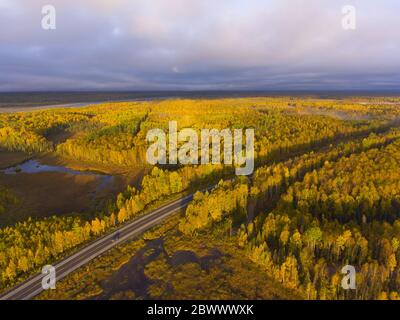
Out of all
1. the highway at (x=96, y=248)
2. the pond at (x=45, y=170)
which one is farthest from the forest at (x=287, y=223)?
the pond at (x=45, y=170)

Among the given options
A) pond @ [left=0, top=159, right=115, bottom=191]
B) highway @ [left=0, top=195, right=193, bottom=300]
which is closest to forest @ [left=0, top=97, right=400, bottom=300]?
highway @ [left=0, top=195, right=193, bottom=300]

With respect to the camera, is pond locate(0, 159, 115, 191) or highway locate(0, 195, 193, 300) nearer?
highway locate(0, 195, 193, 300)

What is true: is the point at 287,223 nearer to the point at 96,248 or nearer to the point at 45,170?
the point at 96,248

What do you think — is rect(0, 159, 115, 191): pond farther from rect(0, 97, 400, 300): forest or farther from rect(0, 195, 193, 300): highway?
rect(0, 195, 193, 300): highway

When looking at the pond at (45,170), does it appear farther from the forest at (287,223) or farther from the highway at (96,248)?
the highway at (96,248)

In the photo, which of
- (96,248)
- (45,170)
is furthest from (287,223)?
(45,170)

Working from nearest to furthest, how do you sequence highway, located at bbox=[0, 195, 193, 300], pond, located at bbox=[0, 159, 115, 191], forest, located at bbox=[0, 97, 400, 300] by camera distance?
forest, located at bbox=[0, 97, 400, 300] → highway, located at bbox=[0, 195, 193, 300] → pond, located at bbox=[0, 159, 115, 191]
